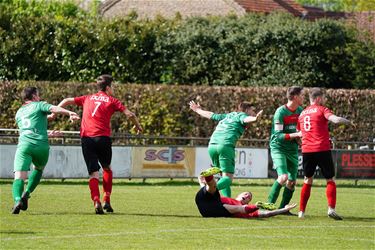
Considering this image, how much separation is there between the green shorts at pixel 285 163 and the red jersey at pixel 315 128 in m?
0.93

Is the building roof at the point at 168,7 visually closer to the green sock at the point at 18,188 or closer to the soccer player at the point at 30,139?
the soccer player at the point at 30,139

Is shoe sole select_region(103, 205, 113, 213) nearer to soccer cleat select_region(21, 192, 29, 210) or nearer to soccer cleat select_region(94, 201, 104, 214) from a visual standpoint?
soccer cleat select_region(94, 201, 104, 214)

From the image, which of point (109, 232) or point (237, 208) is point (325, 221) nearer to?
point (237, 208)

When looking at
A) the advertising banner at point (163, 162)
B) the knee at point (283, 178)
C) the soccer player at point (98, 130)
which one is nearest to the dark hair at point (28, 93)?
the soccer player at point (98, 130)

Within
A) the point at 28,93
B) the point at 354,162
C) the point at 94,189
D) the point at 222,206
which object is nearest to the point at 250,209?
the point at 222,206

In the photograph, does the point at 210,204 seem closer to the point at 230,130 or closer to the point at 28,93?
the point at 230,130

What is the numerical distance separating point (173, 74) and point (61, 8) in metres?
14.2

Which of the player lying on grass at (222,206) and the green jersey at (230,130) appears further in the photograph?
the green jersey at (230,130)

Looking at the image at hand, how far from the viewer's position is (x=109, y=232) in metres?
13.6

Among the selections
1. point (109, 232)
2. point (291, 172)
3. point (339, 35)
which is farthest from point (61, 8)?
point (109, 232)

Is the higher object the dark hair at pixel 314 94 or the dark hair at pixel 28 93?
the dark hair at pixel 314 94

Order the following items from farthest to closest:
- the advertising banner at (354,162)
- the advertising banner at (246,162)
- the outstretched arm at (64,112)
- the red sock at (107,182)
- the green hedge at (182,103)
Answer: the green hedge at (182,103)
the advertising banner at (354,162)
the advertising banner at (246,162)
the red sock at (107,182)
the outstretched arm at (64,112)

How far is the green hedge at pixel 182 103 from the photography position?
35281 millimetres

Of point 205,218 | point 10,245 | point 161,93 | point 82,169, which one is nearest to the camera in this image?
point 10,245
